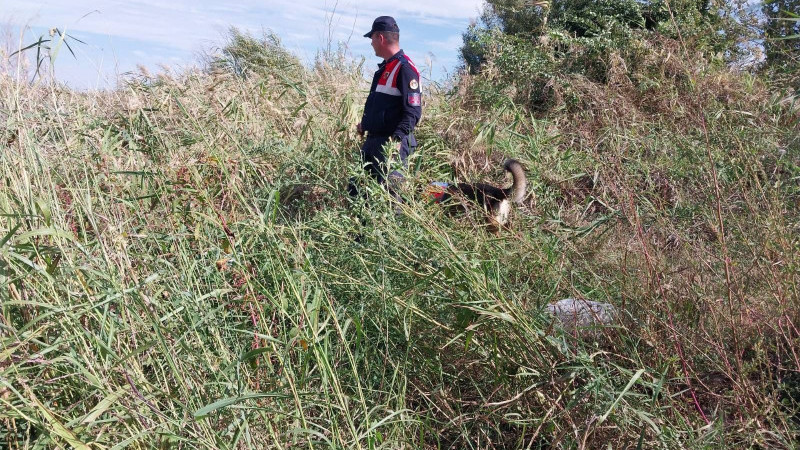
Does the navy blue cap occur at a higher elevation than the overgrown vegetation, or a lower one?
higher

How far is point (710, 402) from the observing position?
2.42 m

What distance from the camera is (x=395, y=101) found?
500cm

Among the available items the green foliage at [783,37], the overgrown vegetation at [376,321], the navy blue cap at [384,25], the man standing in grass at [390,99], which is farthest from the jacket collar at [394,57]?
the green foliage at [783,37]

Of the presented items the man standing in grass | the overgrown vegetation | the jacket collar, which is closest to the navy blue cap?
the man standing in grass

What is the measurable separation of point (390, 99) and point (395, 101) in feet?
0.14

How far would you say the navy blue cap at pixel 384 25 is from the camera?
5.16m

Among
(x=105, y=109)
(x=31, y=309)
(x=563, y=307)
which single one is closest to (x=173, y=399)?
(x=31, y=309)

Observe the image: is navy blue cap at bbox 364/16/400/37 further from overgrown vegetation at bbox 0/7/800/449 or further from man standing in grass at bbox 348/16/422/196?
overgrown vegetation at bbox 0/7/800/449

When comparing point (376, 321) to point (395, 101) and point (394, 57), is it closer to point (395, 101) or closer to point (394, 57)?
point (395, 101)

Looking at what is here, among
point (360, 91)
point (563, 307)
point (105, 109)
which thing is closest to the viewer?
point (563, 307)

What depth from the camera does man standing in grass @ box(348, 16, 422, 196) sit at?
193 inches

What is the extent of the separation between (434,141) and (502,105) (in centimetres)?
111

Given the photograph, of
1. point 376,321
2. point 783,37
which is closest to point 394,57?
point 376,321

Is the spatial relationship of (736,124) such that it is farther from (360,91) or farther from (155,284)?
(360,91)
